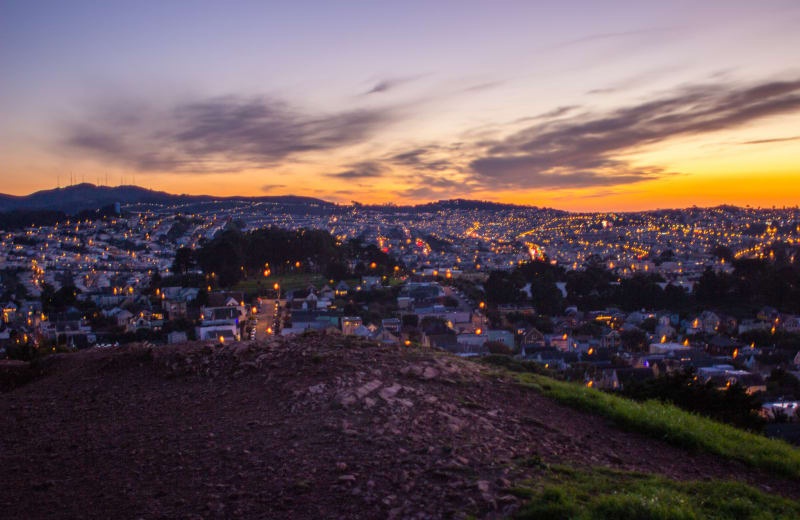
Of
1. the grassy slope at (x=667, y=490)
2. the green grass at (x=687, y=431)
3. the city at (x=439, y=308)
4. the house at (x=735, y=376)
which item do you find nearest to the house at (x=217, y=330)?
the city at (x=439, y=308)

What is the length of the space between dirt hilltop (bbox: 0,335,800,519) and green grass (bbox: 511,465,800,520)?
20 centimetres

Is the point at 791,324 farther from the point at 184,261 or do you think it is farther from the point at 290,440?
the point at 184,261

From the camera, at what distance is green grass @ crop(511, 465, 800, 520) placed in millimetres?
3551

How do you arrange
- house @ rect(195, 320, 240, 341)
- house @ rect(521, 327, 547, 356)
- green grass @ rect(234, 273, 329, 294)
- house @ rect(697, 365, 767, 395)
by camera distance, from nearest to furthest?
house @ rect(697, 365, 767, 395)
house @ rect(195, 320, 240, 341)
house @ rect(521, 327, 547, 356)
green grass @ rect(234, 273, 329, 294)

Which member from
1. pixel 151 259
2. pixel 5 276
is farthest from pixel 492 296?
pixel 151 259

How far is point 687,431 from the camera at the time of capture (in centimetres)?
564

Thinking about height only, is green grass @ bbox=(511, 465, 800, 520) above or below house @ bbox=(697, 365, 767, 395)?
above

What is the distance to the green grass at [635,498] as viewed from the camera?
3551 millimetres

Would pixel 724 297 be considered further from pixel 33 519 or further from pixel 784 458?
pixel 33 519

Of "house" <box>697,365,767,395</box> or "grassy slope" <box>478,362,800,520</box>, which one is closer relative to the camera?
"grassy slope" <box>478,362,800,520</box>

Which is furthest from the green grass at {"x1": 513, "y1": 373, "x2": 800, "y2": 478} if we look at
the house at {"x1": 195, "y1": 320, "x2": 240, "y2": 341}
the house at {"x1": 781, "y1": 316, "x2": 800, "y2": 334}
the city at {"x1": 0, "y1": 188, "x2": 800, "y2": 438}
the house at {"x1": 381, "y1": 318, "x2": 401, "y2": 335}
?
the house at {"x1": 781, "y1": 316, "x2": 800, "y2": 334}

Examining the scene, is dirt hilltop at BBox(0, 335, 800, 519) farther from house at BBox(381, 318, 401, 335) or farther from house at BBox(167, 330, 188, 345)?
house at BBox(381, 318, 401, 335)

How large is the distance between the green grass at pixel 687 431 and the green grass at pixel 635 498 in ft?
3.63

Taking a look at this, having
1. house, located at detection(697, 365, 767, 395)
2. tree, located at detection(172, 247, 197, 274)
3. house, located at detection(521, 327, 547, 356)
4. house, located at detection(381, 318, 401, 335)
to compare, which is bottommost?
house, located at detection(521, 327, 547, 356)
